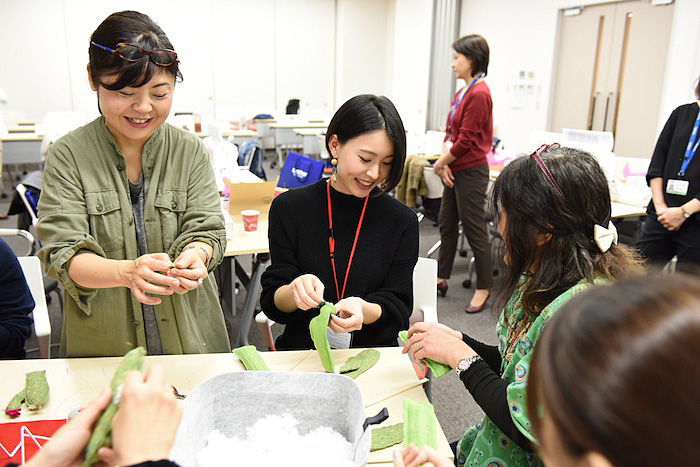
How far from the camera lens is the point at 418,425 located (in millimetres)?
1141

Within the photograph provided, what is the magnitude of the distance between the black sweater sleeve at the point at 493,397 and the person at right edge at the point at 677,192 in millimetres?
2187

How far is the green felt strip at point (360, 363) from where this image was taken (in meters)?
1.43

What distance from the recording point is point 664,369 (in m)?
0.50

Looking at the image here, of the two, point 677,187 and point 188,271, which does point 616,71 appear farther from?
point 188,271

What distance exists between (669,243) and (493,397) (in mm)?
2414

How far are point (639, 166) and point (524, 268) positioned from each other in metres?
3.69

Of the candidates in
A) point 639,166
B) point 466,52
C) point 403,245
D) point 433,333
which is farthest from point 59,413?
point 639,166

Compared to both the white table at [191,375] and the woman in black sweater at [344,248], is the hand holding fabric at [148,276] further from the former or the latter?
the woman in black sweater at [344,248]

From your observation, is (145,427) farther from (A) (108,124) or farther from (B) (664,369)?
(A) (108,124)

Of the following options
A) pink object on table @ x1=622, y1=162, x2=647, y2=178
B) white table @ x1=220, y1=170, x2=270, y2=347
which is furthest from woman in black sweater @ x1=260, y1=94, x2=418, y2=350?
pink object on table @ x1=622, y1=162, x2=647, y2=178

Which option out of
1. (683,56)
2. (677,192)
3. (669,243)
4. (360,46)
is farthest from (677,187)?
(360,46)

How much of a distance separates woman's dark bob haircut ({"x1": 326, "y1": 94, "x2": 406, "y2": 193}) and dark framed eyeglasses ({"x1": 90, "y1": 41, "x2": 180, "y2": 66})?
53 centimetres

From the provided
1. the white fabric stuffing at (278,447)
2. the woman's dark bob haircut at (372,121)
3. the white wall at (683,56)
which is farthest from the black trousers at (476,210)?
the white wall at (683,56)

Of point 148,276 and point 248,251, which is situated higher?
point 148,276
